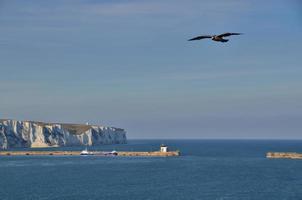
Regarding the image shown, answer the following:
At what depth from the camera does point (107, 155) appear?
7431 inches

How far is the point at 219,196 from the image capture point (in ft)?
251

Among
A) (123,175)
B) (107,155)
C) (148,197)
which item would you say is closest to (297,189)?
(148,197)

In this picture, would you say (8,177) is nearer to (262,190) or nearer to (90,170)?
(90,170)

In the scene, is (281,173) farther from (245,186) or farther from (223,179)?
(245,186)

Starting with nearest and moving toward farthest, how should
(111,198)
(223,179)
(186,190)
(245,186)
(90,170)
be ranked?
1. (111,198)
2. (186,190)
3. (245,186)
4. (223,179)
5. (90,170)

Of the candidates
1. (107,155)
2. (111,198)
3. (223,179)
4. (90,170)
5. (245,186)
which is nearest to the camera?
(111,198)

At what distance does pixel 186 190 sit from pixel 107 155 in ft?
351

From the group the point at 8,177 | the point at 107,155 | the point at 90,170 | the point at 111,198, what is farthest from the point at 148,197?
the point at 107,155

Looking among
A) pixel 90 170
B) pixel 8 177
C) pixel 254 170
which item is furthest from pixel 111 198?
pixel 254 170

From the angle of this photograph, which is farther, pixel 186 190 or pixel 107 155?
pixel 107 155

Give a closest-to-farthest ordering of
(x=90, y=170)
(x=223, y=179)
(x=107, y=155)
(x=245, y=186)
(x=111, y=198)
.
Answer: (x=111, y=198) < (x=245, y=186) < (x=223, y=179) < (x=90, y=170) < (x=107, y=155)

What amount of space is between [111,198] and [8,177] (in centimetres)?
3803

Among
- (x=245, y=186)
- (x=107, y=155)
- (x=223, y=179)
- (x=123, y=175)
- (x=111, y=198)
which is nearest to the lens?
(x=111, y=198)

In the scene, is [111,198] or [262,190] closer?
[111,198]
